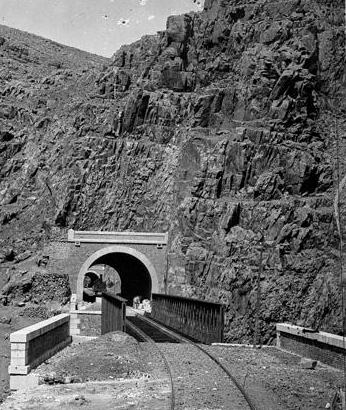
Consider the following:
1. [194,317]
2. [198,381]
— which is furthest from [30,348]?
[194,317]

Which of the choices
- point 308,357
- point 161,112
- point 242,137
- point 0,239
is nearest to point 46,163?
point 0,239

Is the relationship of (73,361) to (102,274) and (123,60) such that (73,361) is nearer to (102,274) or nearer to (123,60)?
(123,60)

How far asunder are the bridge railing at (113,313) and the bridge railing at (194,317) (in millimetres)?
3229

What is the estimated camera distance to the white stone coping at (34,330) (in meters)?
14.4

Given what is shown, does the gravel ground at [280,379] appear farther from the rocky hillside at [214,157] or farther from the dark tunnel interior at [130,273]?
the dark tunnel interior at [130,273]

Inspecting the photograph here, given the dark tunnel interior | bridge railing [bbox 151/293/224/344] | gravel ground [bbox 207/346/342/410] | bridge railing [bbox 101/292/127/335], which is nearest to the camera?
gravel ground [bbox 207/346/342/410]

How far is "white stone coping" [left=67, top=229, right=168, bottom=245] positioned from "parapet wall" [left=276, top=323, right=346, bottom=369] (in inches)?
1098

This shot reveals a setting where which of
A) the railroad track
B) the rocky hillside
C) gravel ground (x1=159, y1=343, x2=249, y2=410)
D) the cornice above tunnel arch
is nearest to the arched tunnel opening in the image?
the cornice above tunnel arch

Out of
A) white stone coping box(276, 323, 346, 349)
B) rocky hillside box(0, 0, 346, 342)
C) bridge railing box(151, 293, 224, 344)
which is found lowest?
bridge railing box(151, 293, 224, 344)

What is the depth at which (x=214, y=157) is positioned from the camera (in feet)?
A: 158

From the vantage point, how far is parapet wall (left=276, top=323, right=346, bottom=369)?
49.9 feet

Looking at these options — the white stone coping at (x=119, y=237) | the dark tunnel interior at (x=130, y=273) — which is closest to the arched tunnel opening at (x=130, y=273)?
the dark tunnel interior at (x=130, y=273)

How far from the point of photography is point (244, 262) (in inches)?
1671

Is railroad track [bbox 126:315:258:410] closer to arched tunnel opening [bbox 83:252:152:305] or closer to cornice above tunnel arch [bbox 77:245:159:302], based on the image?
cornice above tunnel arch [bbox 77:245:159:302]
